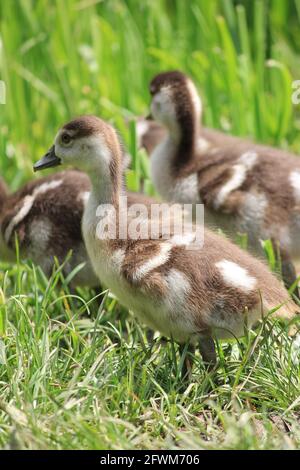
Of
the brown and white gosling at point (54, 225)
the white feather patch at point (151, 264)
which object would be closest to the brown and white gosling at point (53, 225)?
the brown and white gosling at point (54, 225)

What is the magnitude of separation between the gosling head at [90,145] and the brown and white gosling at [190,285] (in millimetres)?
236

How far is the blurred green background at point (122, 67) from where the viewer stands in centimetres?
543

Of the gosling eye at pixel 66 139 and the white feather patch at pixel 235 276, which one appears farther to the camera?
the gosling eye at pixel 66 139

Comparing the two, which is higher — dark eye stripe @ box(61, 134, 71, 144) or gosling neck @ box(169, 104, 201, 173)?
dark eye stripe @ box(61, 134, 71, 144)

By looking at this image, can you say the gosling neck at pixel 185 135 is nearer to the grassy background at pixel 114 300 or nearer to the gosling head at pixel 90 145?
the grassy background at pixel 114 300

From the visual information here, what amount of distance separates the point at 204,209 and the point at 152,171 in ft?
1.82

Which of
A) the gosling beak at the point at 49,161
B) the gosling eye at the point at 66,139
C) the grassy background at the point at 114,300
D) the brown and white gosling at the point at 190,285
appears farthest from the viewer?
the gosling beak at the point at 49,161

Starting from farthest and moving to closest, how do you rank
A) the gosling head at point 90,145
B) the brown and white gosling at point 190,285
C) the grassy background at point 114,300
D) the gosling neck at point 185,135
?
the gosling neck at point 185,135 → the gosling head at point 90,145 → the brown and white gosling at point 190,285 → the grassy background at point 114,300

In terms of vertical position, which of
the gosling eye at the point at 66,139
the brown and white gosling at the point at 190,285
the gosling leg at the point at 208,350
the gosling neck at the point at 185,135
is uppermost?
the gosling eye at the point at 66,139

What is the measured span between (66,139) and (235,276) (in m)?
0.96

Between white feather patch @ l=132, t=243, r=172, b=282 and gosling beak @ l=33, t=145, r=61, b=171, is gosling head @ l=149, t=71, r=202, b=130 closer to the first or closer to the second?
gosling beak @ l=33, t=145, r=61, b=171

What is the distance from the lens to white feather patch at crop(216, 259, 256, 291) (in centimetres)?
310

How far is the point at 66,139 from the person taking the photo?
3.63 m

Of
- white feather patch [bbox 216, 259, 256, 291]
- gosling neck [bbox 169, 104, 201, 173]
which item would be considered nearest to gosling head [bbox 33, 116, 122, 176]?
white feather patch [bbox 216, 259, 256, 291]
